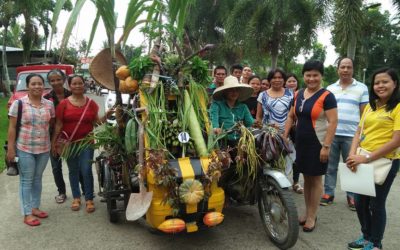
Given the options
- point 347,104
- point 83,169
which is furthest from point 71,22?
point 347,104

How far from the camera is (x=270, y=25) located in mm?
14719

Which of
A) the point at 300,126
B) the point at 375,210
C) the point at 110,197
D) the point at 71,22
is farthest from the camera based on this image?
the point at 110,197

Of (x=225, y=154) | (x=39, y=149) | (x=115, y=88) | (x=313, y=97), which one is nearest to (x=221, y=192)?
(x=225, y=154)

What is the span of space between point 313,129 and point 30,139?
317cm

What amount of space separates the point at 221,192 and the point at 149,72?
141cm

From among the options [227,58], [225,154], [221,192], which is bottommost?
[221,192]

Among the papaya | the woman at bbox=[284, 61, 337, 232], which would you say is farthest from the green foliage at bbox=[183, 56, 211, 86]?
the woman at bbox=[284, 61, 337, 232]

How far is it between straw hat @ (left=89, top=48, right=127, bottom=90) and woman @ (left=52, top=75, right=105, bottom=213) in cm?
37

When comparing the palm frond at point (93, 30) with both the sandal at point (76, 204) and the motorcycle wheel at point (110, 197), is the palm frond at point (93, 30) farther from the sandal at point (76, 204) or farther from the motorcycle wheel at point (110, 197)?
the sandal at point (76, 204)

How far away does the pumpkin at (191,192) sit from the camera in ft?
10.5

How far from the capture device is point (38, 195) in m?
4.59

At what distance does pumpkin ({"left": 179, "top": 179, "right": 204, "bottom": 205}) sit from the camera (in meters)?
3.21

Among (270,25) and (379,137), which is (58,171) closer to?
(379,137)

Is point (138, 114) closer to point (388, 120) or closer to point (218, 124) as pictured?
point (218, 124)
